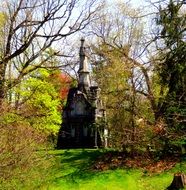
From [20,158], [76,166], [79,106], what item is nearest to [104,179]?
[76,166]

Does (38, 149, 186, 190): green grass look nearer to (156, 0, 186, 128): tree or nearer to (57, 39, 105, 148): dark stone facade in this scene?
(156, 0, 186, 128): tree

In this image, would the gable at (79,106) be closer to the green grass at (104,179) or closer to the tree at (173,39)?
the green grass at (104,179)

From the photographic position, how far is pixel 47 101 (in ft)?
114

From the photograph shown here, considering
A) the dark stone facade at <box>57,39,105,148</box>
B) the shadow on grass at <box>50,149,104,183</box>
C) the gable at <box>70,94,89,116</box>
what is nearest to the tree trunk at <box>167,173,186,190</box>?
the shadow on grass at <box>50,149,104,183</box>

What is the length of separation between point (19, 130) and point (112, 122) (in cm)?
1475

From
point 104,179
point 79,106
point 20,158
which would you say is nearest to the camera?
point 20,158

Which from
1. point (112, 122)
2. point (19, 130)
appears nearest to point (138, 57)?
point (112, 122)

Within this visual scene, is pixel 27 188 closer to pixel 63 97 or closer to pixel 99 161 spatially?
pixel 99 161

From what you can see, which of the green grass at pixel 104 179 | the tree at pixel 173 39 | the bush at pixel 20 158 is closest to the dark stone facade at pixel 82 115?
the green grass at pixel 104 179

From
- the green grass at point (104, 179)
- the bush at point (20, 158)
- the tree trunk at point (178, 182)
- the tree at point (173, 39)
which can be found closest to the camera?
the bush at point (20, 158)

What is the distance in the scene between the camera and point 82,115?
115 feet

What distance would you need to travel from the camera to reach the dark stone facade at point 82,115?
3400 cm

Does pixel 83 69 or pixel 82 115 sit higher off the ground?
pixel 83 69

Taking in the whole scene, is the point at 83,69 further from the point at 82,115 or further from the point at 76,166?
the point at 76,166
